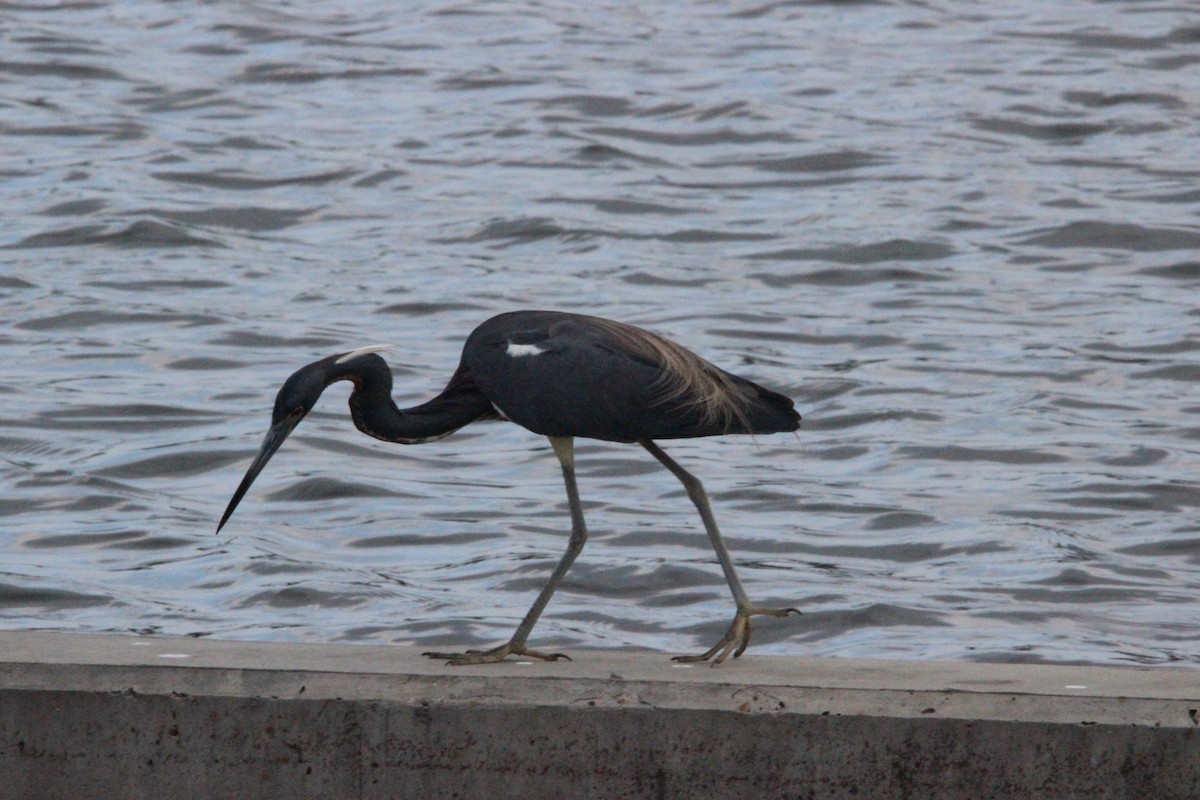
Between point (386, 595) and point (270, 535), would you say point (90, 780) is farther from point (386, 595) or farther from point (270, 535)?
point (270, 535)

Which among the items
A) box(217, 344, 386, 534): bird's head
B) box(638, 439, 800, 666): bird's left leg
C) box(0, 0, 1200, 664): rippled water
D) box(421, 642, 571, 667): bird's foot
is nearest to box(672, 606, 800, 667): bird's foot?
box(638, 439, 800, 666): bird's left leg

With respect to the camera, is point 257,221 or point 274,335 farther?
point 257,221

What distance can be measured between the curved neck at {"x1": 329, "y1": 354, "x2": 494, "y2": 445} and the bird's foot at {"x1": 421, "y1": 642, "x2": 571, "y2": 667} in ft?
2.85

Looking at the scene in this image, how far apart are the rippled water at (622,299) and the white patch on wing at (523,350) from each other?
272 centimetres

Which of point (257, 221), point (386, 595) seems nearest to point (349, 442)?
point (386, 595)

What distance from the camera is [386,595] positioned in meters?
10.1

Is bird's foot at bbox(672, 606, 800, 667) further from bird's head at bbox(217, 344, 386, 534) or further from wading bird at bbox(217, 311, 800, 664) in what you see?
bird's head at bbox(217, 344, 386, 534)

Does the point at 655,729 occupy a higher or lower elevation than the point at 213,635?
higher

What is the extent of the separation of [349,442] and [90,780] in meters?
7.69

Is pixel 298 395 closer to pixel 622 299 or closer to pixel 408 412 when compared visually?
pixel 408 412

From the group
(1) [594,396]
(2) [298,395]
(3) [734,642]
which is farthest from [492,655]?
(2) [298,395]

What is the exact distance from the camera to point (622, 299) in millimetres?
16750

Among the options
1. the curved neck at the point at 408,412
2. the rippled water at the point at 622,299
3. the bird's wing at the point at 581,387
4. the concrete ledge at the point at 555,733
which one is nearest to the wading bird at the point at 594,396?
the bird's wing at the point at 581,387

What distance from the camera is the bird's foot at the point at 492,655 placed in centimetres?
655
